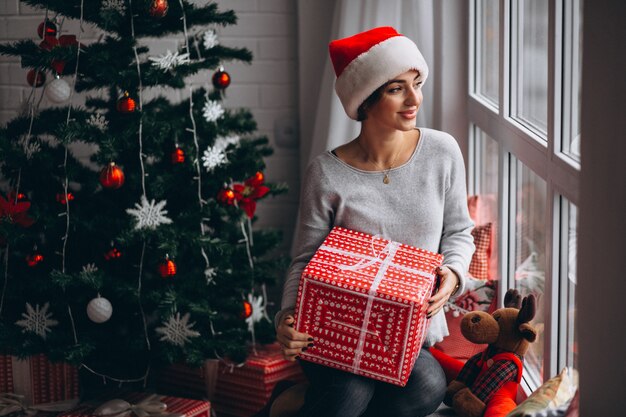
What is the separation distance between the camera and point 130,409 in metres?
2.52

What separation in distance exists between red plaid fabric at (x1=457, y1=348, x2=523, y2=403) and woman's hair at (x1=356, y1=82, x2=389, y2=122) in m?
0.65

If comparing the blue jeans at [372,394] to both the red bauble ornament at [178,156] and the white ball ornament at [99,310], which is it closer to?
the white ball ornament at [99,310]

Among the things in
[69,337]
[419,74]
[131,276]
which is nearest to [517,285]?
[419,74]

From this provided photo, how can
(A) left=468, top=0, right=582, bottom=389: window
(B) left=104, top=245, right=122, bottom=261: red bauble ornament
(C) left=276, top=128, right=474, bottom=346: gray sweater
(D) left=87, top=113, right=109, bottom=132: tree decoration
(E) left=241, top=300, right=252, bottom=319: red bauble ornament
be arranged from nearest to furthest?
1. (A) left=468, top=0, right=582, bottom=389: window
2. (C) left=276, top=128, right=474, bottom=346: gray sweater
3. (D) left=87, top=113, right=109, bottom=132: tree decoration
4. (B) left=104, top=245, right=122, bottom=261: red bauble ornament
5. (E) left=241, top=300, right=252, bottom=319: red bauble ornament

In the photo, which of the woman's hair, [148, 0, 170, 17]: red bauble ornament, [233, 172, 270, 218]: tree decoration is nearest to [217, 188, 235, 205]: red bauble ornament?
[233, 172, 270, 218]: tree decoration

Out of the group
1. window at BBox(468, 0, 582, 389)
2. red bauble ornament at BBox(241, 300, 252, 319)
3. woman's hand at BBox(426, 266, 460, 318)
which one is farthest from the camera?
red bauble ornament at BBox(241, 300, 252, 319)

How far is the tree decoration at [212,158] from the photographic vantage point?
2517mm

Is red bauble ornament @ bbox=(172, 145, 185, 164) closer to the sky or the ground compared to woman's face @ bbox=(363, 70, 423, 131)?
A: closer to the ground

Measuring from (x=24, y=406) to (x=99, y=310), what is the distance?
1.82 feet

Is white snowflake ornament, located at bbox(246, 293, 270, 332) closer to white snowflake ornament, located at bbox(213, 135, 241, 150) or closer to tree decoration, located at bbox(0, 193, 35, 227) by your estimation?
white snowflake ornament, located at bbox(213, 135, 241, 150)

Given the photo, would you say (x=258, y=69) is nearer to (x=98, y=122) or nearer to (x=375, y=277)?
(x=98, y=122)

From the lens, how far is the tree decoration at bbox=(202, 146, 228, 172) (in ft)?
8.26

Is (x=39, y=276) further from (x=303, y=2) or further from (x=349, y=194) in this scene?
(x=303, y=2)

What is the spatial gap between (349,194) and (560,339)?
0.60 m
